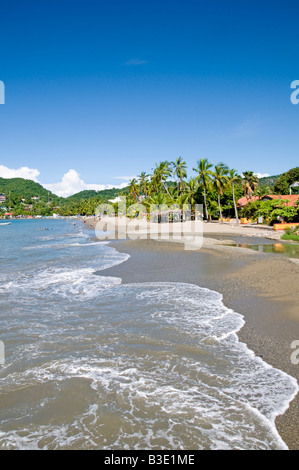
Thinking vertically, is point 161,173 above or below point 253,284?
above

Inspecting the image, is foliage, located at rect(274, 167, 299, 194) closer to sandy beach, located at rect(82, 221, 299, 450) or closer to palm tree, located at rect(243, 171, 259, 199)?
palm tree, located at rect(243, 171, 259, 199)

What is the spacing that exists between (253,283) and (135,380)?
8202 millimetres

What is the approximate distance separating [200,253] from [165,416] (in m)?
17.5

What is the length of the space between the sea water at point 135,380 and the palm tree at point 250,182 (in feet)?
157

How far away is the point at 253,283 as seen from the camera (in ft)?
40.0

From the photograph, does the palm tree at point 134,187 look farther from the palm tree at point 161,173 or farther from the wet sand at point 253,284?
the wet sand at point 253,284

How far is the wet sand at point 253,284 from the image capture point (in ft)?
20.4

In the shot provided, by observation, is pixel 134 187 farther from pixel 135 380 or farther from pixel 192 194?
pixel 135 380

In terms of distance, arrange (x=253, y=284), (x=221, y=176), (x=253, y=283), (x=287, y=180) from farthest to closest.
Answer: (x=287, y=180), (x=221, y=176), (x=253, y=283), (x=253, y=284)

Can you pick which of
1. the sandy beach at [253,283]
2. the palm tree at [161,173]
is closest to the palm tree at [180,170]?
the palm tree at [161,173]

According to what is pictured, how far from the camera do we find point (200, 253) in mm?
21562

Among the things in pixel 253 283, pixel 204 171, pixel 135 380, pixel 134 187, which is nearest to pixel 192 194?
pixel 204 171
